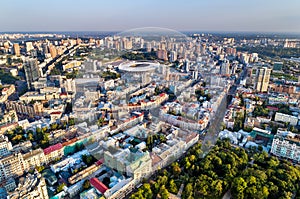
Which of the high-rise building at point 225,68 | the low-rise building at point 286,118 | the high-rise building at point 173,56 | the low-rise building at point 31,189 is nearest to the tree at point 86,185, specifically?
the low-rise building at point 31,189

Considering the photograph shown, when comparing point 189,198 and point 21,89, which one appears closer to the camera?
point 189,198

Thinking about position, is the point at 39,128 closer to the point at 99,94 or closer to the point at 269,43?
the point at 99,94

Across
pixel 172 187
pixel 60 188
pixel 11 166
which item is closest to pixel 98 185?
pixel 60 188

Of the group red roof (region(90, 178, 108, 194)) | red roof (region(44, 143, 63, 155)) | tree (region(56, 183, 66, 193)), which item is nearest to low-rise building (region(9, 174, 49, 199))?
tree (region(56, 183, 66, 193))

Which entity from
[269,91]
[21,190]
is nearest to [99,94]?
[21,190]

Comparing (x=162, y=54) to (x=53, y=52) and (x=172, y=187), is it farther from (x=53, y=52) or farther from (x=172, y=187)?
(x=53, y=52)

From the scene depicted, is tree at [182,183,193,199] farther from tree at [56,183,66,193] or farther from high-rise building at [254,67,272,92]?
high-rise building at [254,67,272,92]
